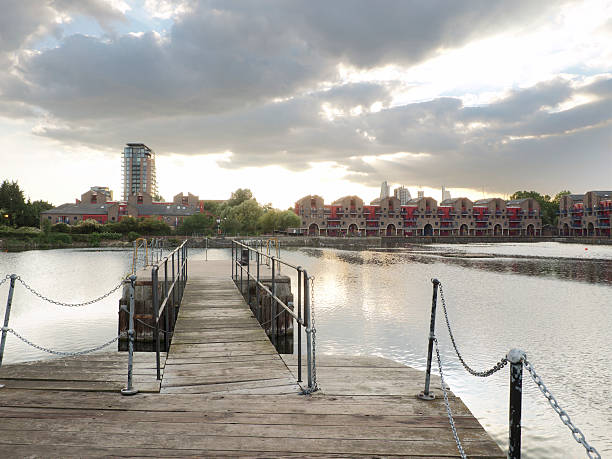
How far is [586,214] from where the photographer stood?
12612cm

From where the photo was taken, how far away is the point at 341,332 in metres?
16.9

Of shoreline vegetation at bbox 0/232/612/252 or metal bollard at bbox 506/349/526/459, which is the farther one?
shoreline vegetation at bbox 0/232/612/252

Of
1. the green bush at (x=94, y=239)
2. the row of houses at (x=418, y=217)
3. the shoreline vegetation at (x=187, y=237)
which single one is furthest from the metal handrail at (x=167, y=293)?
the row of houses at (x=418, y=217)

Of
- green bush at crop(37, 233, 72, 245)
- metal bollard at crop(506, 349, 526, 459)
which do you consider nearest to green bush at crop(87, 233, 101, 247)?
green bush at crop(37, 233, 72, 245)

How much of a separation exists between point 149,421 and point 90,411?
814mm

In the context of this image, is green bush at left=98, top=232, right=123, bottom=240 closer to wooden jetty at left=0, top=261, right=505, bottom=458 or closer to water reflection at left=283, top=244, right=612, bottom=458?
water reflection at left=283, top=244, right=612, bottom=458

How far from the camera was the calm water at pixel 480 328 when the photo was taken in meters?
9.59

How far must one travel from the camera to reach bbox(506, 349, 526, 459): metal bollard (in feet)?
9.48

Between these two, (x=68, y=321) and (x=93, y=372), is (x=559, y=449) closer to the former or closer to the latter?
(x=93, y=372)

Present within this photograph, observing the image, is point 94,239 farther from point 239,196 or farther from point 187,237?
point 239,196

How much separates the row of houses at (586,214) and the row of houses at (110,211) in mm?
119011

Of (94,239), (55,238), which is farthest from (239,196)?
(55,238)

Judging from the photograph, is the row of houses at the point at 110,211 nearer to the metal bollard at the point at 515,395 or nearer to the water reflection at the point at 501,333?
the water reflection at the point at 501,333

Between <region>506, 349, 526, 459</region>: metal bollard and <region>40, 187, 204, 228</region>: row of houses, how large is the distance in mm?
108853
